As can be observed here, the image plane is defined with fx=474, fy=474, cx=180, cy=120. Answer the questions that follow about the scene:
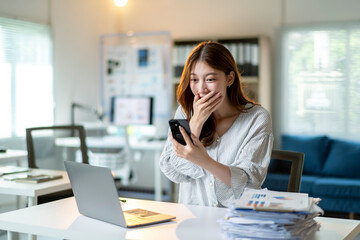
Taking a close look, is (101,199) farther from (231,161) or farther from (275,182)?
(275,182)

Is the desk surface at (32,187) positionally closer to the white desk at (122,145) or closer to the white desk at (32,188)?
the white desk at (32,188)

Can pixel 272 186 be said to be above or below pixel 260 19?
below

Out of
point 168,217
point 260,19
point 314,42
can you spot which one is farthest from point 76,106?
point 168,217

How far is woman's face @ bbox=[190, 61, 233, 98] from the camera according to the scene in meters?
1.96

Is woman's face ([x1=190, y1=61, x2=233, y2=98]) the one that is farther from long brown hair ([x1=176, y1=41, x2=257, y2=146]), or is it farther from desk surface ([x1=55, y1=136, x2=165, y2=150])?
desk surface ([x1=55, y1=136, x2=165, y2=150])

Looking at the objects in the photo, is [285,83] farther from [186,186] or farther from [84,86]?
[186,186]

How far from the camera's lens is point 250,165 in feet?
6.04

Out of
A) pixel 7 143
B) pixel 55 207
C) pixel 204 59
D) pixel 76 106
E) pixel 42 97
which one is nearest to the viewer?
pixel 55 207

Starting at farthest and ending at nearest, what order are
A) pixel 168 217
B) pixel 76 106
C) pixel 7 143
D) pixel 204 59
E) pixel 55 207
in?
pixel 76 106, pixel 7 143, pixel 204 59, pixel 55 207, pixel 168 217

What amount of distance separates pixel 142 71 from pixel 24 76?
4.85ft

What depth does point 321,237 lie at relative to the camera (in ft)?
4.56

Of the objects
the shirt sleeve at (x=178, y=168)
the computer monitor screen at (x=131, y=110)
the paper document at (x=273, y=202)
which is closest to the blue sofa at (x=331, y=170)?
the computer monitor screen at (x=131, y=110)

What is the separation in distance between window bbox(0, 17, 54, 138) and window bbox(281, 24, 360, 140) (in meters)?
2.59

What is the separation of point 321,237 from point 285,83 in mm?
4079
